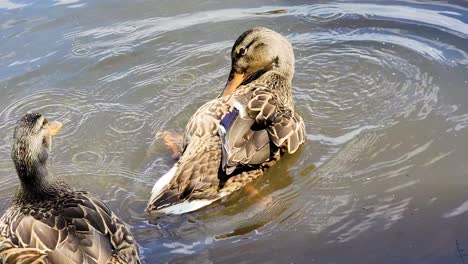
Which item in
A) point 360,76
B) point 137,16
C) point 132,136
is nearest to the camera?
point 132,136

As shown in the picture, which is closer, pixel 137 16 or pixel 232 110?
pixel 232 110

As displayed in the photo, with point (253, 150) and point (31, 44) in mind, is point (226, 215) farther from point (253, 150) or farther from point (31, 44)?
point (31, 44)

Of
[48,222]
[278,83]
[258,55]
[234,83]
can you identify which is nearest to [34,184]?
[48,222]

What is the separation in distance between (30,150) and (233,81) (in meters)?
2.43

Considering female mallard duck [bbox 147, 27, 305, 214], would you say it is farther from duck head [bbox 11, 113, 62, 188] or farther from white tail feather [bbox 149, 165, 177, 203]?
duck head [bbox 11, 113, 62, 188]

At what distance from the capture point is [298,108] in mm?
7164

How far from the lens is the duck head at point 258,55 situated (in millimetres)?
7156

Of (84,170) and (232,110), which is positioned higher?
(232,110)

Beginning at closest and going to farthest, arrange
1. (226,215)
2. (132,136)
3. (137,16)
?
(226,215) < (132,136) < (137,16)

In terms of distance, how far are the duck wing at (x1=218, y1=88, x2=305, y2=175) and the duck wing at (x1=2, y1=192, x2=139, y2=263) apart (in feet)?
3.76

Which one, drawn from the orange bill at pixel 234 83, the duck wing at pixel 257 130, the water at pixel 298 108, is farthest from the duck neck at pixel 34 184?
the orange bill at pixel 234 83

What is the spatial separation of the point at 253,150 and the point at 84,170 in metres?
1.44

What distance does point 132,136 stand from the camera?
6867mm

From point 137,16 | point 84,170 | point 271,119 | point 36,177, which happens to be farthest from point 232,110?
point 137,16
